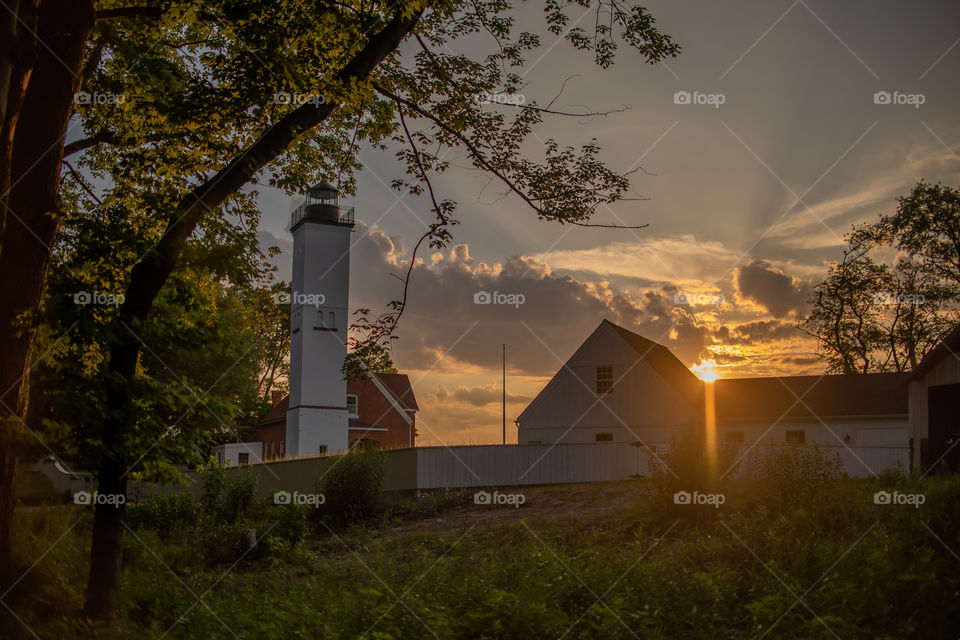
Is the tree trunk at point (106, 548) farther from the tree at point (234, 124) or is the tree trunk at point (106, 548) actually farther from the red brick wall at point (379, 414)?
the red brick wall at point (379, 414)

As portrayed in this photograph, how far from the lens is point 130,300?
9984 millimetres

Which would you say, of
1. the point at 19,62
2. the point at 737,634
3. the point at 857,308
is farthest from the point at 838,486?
the point at 857,308

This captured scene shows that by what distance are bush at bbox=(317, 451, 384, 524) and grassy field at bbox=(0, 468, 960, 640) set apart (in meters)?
3.52

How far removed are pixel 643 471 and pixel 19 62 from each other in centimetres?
2334

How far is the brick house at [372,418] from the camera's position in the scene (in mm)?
48250

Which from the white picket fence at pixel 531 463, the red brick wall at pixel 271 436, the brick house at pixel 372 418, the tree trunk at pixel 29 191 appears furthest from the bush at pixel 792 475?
the red brick wall at pixel 271 436

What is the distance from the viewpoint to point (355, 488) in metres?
21.5

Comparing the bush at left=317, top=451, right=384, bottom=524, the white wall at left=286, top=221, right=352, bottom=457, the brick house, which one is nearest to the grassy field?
the bush at left=317, top=451, right=384, bottom=524

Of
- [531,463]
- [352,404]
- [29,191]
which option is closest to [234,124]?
[29,191]

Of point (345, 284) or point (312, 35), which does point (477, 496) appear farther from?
point (345, 284)

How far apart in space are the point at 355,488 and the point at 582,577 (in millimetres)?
12144

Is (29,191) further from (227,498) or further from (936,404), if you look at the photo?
(936,404)

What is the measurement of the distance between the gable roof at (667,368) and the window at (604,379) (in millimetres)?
1458

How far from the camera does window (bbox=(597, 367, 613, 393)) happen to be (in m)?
34.2
